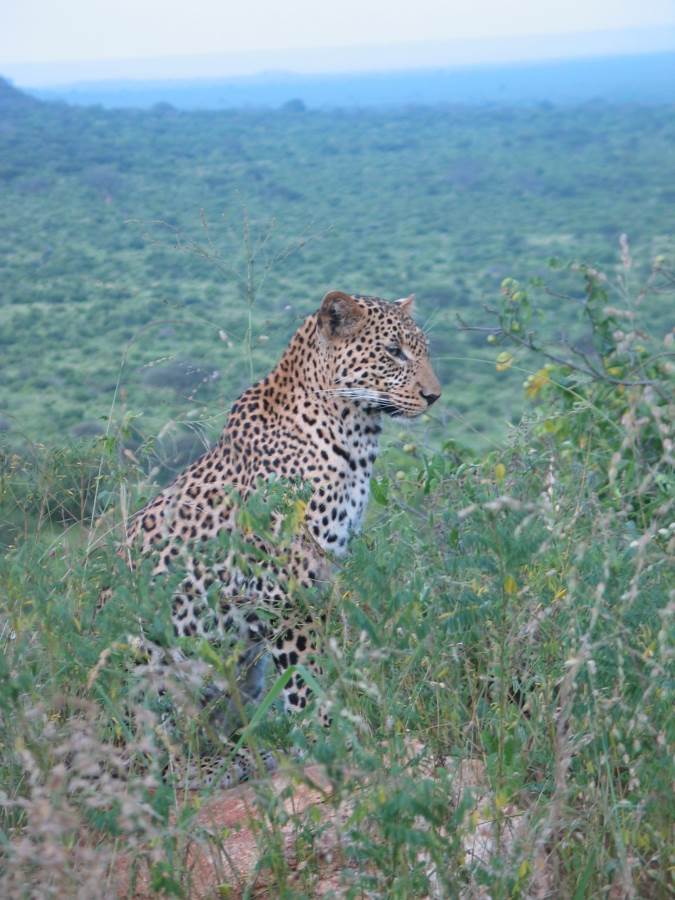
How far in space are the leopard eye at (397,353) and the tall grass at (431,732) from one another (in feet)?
4.46

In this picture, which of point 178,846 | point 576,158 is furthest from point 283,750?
point 576,158

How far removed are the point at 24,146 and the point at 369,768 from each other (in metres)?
50.3

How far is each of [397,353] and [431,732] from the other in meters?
2.00

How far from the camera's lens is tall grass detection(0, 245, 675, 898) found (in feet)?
7.35

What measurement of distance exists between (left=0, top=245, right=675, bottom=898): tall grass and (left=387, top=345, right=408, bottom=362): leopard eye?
1.36 m

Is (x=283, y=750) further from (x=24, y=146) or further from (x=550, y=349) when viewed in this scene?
(x=24, y=146)

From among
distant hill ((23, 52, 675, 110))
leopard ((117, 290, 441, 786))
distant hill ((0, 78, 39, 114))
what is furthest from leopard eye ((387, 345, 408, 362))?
distant hill ((23, 52, 675, 110))

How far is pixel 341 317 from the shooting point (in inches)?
187

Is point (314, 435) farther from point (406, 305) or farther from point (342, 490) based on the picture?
point (406, 305)

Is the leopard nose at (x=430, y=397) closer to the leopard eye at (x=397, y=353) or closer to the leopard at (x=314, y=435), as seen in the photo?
the leopard at (x=314, y=435)

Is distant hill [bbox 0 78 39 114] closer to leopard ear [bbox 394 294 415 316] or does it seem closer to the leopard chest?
leopard ear [bbox 394 294 415 316]

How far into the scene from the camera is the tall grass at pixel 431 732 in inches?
88.2

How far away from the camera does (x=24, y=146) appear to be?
1935 inches

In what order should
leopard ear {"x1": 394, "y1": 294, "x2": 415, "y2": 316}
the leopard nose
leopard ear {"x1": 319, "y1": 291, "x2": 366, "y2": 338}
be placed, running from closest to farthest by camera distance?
leopard ear {"x1": 319, "y1": 291, "x2": 366, "y2": 338} → the leopard nose → leopard ear {"x1": 394, "y1": 294, "x2": 415, "y2": 316}
